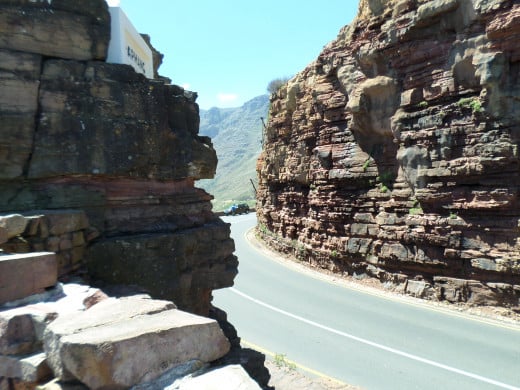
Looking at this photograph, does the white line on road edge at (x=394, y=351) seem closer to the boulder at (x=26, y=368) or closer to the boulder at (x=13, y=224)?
the boulder at (x=26, y=368)

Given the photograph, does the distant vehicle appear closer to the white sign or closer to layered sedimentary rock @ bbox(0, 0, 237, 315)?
the white sign

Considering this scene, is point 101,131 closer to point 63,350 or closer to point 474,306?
point 63,350

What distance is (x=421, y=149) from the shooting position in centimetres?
1334

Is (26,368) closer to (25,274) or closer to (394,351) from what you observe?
(25,274)

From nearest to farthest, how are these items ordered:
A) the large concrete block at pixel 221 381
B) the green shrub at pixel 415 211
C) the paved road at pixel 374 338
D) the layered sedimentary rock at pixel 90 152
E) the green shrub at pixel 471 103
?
the large concrete block at pixel 221 381 < the layered sedimentary rock at pixel 90 152 < the paved road at pixel 374 338 < the green shrub at pixel 471 103 < the green shrub at pixel 415 211

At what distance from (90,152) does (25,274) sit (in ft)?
5.69

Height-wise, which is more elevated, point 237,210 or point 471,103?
point 471,103

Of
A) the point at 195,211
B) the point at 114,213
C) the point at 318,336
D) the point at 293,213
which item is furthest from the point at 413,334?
the point at 293,213

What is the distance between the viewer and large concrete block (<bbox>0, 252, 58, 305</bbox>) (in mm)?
3426

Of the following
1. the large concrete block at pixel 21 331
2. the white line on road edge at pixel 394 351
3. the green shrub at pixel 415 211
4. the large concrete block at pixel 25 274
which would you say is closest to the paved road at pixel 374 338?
the white line on road edge at pixel 394 351

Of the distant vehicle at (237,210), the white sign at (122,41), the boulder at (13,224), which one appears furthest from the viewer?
the distant vehicle at (237,210)

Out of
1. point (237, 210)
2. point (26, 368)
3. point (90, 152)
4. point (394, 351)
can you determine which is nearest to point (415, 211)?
point (394, 351)

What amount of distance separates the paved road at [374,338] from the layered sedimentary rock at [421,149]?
1.66 meters

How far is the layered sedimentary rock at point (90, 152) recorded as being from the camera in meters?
4.53
